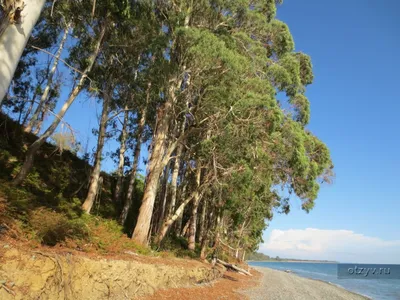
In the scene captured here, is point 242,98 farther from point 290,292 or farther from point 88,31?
point 290,292

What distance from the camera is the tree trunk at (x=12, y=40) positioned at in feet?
11.5

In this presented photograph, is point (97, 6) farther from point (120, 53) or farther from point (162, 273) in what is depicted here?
point (162, 273)

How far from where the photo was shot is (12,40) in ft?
11.9

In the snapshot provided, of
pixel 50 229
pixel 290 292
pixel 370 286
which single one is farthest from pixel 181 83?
pixel 370 286

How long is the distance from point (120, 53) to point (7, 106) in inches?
305

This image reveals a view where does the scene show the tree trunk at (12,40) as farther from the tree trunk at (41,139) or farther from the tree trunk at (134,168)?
the tree trunk at (134,168)

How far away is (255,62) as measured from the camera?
14227 millimetres

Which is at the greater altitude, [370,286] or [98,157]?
[98,157]

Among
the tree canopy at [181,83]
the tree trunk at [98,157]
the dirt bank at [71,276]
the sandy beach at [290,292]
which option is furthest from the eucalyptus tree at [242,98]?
the dirt bank at [71,276]

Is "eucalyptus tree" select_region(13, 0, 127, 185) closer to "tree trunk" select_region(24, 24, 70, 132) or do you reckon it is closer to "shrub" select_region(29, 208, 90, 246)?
"tree trunk" select_region(24, 24, 70, 132)

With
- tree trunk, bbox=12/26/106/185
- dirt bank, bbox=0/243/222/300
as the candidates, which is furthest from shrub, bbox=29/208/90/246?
tree trunk, bbox=12/26/106/185

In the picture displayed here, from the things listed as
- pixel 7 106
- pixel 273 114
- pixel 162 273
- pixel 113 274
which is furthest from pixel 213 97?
pixel 7 106

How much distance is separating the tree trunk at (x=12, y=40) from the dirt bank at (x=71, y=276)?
107 inches

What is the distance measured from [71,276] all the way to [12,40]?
4.14m
